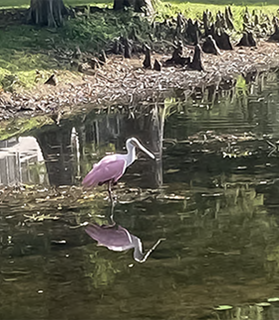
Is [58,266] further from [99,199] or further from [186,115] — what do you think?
[186,115]

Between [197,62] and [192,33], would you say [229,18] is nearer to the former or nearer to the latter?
[192,33]

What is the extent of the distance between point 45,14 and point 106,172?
15.9m

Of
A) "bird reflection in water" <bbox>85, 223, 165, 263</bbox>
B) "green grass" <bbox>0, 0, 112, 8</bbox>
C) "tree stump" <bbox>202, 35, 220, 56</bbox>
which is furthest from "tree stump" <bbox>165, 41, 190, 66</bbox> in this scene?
"bird reflection in water" <bbox>85, 223, 165, 263</bbox>

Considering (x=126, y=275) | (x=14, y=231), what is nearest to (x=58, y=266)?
(x=126, y=275)

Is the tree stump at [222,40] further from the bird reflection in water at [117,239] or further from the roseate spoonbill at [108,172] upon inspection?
the bird reflection in water at [117,239]

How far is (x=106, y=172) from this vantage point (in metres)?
9.68

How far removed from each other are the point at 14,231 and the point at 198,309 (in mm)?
2954

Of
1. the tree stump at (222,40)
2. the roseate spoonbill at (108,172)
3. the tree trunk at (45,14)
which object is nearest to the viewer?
the roseate spoonbill at (108,172)

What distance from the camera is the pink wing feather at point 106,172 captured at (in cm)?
968

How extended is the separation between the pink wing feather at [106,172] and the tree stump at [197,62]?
13.7 metres

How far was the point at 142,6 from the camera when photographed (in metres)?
28.9

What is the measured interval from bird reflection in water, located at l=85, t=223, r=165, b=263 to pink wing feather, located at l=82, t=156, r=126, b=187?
93cm

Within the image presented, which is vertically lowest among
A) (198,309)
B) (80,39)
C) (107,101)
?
(198,309)

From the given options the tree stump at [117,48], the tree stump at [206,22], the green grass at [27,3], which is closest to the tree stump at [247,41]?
the tree stump at [206,22]
